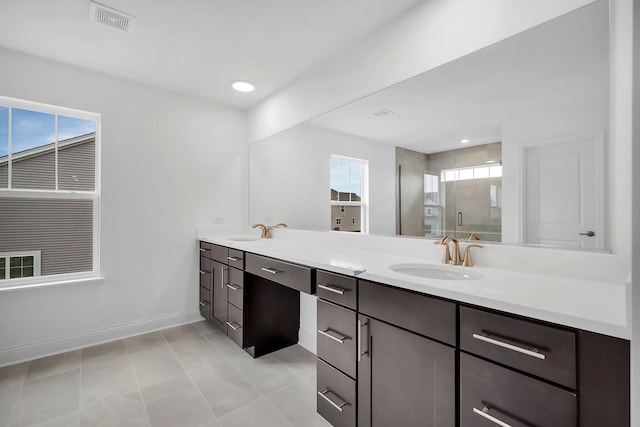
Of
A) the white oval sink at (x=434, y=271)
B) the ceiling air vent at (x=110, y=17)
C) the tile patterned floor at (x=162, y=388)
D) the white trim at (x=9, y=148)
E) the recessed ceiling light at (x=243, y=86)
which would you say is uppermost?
the ceiling air vent at (x=110, y=17)

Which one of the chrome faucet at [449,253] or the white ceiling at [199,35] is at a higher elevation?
the white ceiling at [199,35]

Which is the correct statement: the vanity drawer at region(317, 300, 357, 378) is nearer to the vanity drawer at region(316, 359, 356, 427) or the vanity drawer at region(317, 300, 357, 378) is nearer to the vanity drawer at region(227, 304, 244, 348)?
the vanity drawer at region(316, 359, 356, 427)

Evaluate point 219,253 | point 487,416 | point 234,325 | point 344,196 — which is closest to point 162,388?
point 234,325

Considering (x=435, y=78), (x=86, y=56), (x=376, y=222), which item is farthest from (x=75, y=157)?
(x=435, y=78)

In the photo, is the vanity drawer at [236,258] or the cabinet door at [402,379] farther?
the vanity drawer at [236,258]

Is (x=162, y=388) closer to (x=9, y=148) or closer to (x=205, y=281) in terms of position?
(x=205, y=281)

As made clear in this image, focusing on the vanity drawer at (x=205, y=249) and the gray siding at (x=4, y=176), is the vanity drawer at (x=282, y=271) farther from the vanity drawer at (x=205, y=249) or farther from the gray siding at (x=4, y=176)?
the gray siding at (x=4, y=176)

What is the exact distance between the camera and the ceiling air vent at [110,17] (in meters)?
1.79

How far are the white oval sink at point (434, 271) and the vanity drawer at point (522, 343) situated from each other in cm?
48

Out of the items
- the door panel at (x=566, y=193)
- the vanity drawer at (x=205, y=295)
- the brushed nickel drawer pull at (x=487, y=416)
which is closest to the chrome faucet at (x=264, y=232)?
the vanity drawer at (x=205, y=295)

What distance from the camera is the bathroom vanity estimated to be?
0.78 meters

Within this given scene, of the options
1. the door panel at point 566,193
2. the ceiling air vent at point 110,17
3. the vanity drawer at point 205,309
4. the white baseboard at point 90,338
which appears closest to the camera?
the door panel at point 566,193

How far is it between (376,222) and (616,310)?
1288 millimetres

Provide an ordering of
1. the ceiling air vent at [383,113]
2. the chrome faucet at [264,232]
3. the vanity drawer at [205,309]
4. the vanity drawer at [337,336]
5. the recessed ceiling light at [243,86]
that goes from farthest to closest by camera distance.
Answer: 1. the chrome faucet at [264,232]
2. the vanity drawer at [205,309]
3. the recessed ceiling light at [243,86]
4. the ceiling air vent at [383,113]
5. the vanity drawer at [337,336]
